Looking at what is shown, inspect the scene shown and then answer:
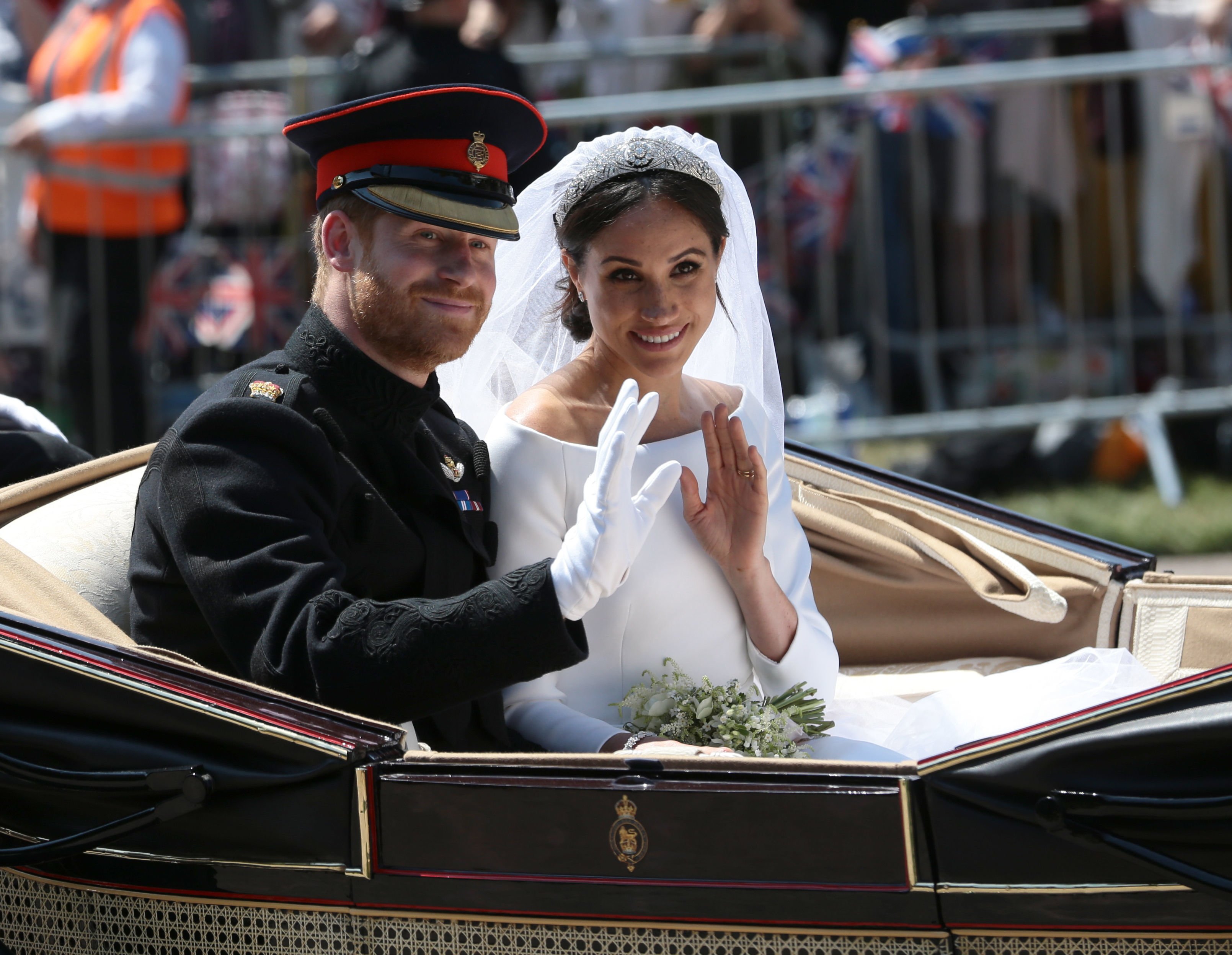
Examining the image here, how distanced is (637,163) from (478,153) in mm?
314

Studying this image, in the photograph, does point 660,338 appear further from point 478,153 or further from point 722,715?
point 722,715

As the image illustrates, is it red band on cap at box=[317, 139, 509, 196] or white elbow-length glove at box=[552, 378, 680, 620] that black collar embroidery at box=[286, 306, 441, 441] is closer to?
red band on cap at box=[317, 139, 509, 196]

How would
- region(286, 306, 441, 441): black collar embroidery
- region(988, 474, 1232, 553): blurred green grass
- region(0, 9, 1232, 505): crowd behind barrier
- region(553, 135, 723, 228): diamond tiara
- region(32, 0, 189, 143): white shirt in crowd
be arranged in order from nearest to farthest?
region(286, 306, 441, 441): black collar embroidery → region(553, 135, 723, 228): diamond tiara → region(988, 474, 1232, 553): blurred green grass → region(32, 0, 189, 143): white shirt in crowd → region(0, 9, 1232, 505): crowd behind barrier

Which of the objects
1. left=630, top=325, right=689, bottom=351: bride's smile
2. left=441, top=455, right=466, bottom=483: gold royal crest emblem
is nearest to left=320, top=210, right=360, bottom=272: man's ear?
left=441, top=455, right=466, bottom=483: gold royal crest emblem

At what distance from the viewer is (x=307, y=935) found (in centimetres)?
186

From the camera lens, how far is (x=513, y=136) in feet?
7.84

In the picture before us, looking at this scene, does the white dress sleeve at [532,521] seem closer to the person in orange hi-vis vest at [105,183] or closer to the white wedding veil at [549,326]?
the white wedding veil at [549,326]

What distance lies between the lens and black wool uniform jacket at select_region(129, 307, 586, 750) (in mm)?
1900

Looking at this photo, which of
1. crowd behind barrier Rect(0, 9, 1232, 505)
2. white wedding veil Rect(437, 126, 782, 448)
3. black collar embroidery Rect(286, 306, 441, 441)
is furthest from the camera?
crowd behind barrier Rect(0, 9, 1232, 505)

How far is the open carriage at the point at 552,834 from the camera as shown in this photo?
1.68 metres

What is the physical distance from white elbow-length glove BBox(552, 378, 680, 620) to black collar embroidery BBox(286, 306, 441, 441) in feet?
1.49

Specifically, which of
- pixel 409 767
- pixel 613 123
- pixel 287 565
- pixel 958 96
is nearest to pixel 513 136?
pixel 287 565

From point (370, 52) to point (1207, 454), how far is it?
375cm

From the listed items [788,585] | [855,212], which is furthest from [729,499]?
[855,212]
